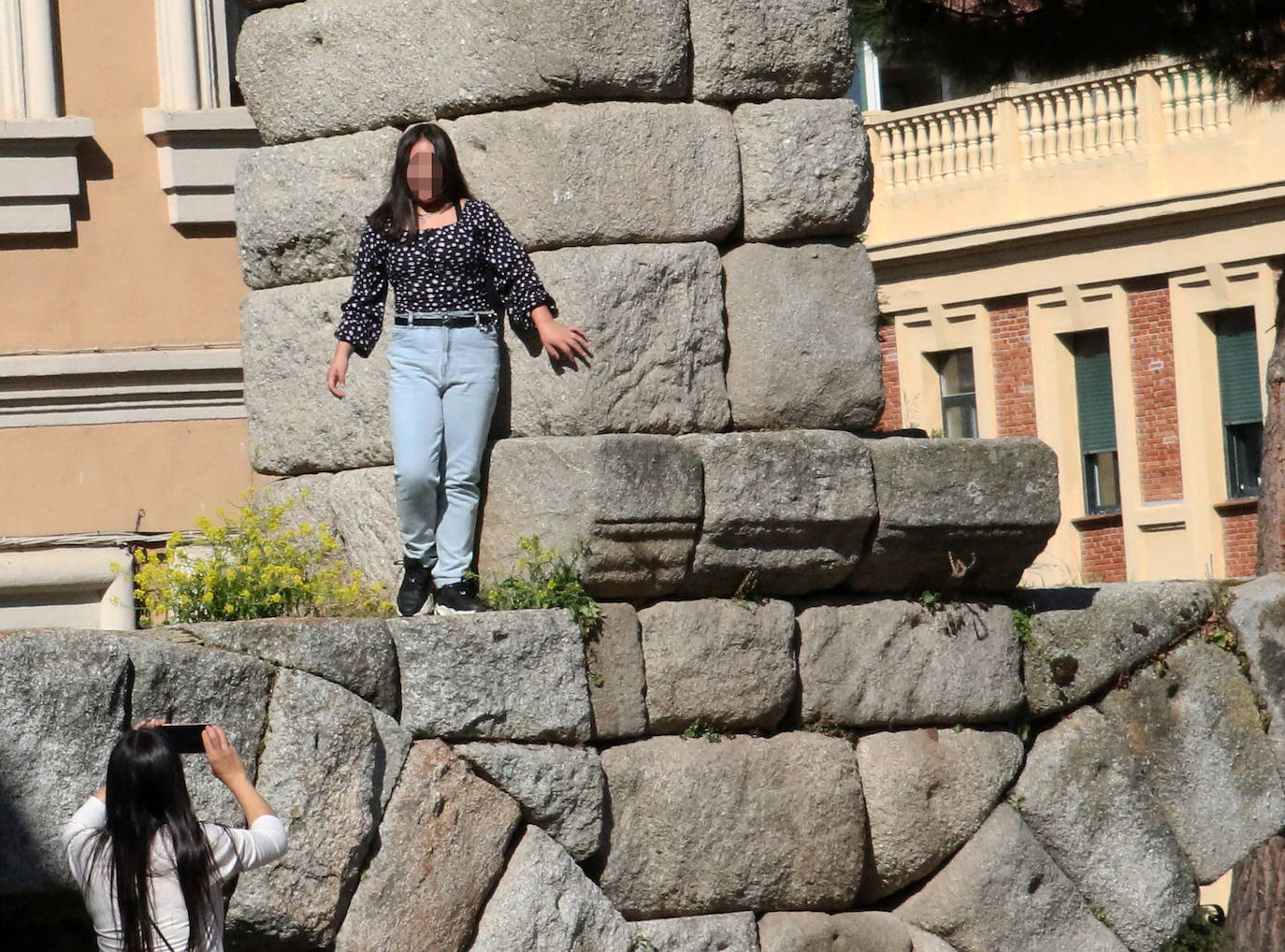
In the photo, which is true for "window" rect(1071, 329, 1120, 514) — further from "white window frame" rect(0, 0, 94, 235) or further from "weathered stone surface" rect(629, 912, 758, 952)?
"weathered stone surface" rect(629, 912, 758, 952)

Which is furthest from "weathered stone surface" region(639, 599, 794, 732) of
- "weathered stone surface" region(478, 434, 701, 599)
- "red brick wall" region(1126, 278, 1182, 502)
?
"red brick wall" region(1126, 278, 1182, 502)

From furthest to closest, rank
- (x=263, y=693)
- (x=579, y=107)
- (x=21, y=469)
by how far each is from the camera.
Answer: (x=21, y=469), (x=579, y=107), (x=263, y=693)

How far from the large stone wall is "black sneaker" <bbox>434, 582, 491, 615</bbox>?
33 centimetres

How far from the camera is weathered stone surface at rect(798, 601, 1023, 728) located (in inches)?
270

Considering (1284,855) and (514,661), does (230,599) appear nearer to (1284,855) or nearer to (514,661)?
(514,661)

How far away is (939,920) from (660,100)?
2.66 meters

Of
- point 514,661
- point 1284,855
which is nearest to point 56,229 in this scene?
point 514,661

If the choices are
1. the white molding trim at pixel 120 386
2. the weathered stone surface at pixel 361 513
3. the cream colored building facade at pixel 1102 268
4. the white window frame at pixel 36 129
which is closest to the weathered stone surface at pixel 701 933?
the weathered stone surface at pixel 361 513

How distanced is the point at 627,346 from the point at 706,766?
1.24 m

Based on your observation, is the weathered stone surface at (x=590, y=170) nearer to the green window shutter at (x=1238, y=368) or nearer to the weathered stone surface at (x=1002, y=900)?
the weathered stone surface at (x=1002, y=900)

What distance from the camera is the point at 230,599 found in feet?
20.8

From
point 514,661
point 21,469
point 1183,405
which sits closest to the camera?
point 514,661

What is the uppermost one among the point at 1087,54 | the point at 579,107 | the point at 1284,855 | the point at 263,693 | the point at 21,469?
the point at 1087,54

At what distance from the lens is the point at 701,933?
6.57m
